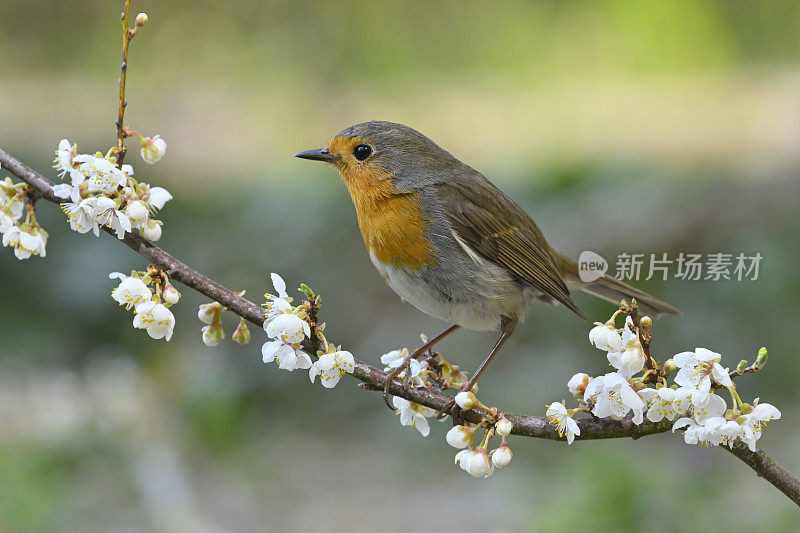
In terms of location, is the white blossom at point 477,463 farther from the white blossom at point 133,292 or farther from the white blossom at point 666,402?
the white blossom at point 133,292

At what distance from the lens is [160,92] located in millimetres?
7254

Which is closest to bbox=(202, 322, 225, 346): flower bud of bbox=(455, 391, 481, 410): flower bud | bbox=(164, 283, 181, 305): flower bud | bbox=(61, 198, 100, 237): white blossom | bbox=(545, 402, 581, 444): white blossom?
bbox=(164, 283, 181, 305): flower bud

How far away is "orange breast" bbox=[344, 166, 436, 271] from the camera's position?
2.02 meters

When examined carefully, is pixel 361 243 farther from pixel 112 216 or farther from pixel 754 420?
pixel 754 420

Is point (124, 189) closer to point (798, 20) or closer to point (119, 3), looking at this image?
point (798, 20)

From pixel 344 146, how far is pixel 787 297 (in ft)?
9.85

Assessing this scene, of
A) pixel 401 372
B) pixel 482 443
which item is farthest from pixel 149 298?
pixel 482 443

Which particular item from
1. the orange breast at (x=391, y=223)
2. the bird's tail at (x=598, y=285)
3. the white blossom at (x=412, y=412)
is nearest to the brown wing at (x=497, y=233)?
the orange breast at (x=391, y=223)

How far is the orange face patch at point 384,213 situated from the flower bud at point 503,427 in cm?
74

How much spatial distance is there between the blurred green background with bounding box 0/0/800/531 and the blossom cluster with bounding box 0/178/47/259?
→ 2.02 metres

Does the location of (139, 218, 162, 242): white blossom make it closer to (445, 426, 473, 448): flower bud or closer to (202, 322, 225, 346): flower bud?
(202, 322, 225, 346): flower bud

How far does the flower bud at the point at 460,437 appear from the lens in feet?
4.51

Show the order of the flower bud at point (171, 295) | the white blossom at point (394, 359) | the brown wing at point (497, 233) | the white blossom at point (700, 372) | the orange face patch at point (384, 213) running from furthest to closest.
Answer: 1. the brown wing at point (497, 233)
2. the orange face patch at point (384, 213)
3. the white blossom at point (394, 359)
4. the flower bud at point (171, 295)
5. the white blossom at point (700, 372)

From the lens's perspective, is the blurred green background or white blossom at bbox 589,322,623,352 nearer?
white blossom at bbox 589,322,623,352
